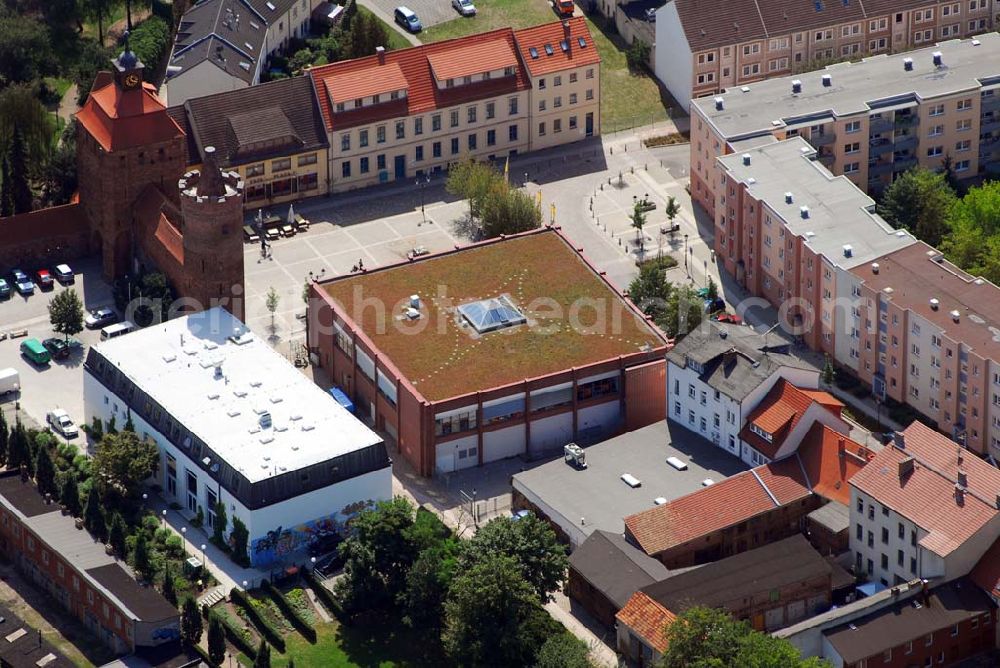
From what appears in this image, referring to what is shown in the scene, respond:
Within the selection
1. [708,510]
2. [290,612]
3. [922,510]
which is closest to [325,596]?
[290,612]

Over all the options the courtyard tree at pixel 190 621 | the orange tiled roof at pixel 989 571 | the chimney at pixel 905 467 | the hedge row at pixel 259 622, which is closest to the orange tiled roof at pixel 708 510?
the chimney at pixel 905 467

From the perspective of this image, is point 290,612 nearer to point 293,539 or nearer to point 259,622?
point 259,622

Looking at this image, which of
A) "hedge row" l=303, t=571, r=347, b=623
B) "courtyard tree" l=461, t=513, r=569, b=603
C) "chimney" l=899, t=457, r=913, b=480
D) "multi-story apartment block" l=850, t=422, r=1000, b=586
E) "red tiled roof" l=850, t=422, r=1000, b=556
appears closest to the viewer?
"red tiled roof" l=850, t=422, r=1000, b=556

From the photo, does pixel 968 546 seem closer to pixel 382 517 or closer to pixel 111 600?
pixel 382 517

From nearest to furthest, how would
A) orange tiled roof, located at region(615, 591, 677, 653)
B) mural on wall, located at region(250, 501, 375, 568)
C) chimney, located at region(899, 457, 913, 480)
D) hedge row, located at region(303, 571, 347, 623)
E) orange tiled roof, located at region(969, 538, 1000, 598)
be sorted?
orange tiled roof, located at region(615, 591, 677, 653) < orange tiled roof, located at region(969, 538, 1000, 598) < chimney, located at region(899, 457, 913, 480) < hedge row, located at region(303, 571, 347, 623) < mural on wall, located at region(250, 501, 375, 568)

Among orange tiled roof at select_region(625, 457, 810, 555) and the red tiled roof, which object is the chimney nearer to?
the red tiled roof

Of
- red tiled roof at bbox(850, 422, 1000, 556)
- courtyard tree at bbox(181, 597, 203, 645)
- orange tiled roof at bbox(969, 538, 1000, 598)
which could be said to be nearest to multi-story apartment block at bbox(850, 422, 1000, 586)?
red tiled roof at bbox(850, 422, 1000, 556)

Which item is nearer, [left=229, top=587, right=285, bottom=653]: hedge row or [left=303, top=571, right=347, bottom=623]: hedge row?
[left=229, top=587, right=285, bottom=653]: hedge row

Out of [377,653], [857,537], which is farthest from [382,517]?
[857,537]
